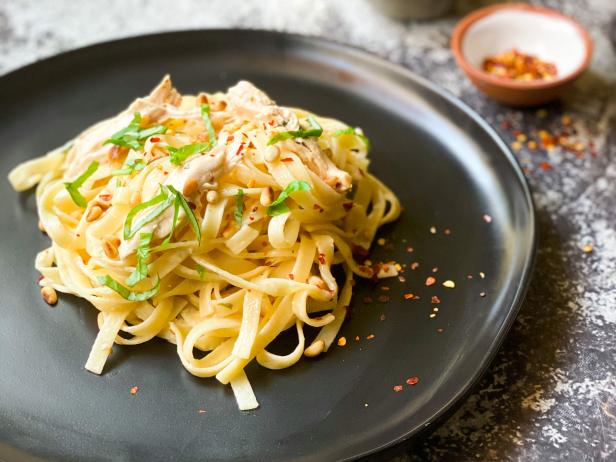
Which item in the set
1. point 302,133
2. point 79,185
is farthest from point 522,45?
point 79,185

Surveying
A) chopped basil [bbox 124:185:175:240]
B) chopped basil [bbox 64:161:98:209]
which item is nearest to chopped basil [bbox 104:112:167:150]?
chopped basil [bbox 64:161:98:209]

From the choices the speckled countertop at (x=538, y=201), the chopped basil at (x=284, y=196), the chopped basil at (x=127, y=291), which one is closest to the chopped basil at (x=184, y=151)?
the chopped basil at (x=284, y=196)

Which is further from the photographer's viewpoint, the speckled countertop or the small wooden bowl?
the small wooden bowl

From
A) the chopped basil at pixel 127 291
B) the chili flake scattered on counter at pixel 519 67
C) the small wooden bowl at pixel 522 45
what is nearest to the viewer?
the chopped basil at pixel 127 291

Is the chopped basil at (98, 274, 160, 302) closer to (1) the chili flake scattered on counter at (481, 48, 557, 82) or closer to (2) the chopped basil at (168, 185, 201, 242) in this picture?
(2) the chopped basil at (168, 185, 201, 242)

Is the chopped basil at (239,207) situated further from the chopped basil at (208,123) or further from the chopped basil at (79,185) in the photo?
the chopped basil at (79,185)

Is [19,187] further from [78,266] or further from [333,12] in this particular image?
[333,12]

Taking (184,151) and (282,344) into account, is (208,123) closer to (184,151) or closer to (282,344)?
(184,151)
